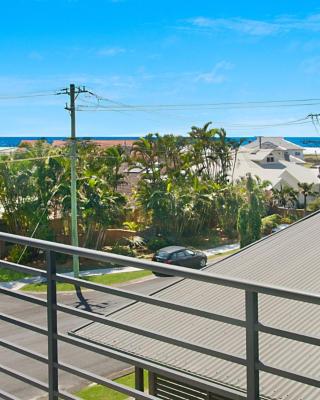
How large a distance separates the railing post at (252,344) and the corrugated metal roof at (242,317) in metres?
2.44

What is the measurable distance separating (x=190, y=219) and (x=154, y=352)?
25965 mm

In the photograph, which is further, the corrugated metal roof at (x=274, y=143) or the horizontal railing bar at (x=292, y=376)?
the corrugated metal roof at (x=274, y=143)

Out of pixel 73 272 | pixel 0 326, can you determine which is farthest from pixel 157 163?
pixel 0 326

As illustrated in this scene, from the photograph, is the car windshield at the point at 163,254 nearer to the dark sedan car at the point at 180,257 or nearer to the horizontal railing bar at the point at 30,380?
the dark sedan car at the point at 180,257

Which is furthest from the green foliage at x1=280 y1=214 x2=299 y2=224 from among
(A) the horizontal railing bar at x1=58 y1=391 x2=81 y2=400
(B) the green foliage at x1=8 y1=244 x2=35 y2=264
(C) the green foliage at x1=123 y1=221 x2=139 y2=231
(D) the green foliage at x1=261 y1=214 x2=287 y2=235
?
(A) the horizontal railing bar at x1=58 y1=391 x2=81 y2=400

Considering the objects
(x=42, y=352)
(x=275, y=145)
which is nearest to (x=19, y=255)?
(x=42, y=352)

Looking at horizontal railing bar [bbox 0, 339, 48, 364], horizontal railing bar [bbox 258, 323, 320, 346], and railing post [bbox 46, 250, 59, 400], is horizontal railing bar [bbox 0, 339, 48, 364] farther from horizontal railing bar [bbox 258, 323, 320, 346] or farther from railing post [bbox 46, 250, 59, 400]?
horizontal railing bar [bbox 258, 323, 320, 346]

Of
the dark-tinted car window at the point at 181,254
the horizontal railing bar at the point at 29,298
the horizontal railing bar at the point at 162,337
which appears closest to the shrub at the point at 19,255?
the dark-tinted car window at the point at 181,254

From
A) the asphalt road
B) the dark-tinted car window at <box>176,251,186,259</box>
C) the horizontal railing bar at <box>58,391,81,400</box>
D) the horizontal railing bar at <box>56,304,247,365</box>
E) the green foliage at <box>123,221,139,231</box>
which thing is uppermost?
the horizontal railing bar at <box>56,304,247,365</box>

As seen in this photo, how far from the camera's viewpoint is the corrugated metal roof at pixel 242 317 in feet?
19.2

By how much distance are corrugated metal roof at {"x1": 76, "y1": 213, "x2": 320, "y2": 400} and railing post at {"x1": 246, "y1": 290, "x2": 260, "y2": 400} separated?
2436 millimetres

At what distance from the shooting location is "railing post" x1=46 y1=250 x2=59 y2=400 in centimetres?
254

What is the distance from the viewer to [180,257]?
25.1 meters

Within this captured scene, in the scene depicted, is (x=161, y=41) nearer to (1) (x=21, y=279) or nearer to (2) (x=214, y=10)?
(2) (x=214, y=10)
